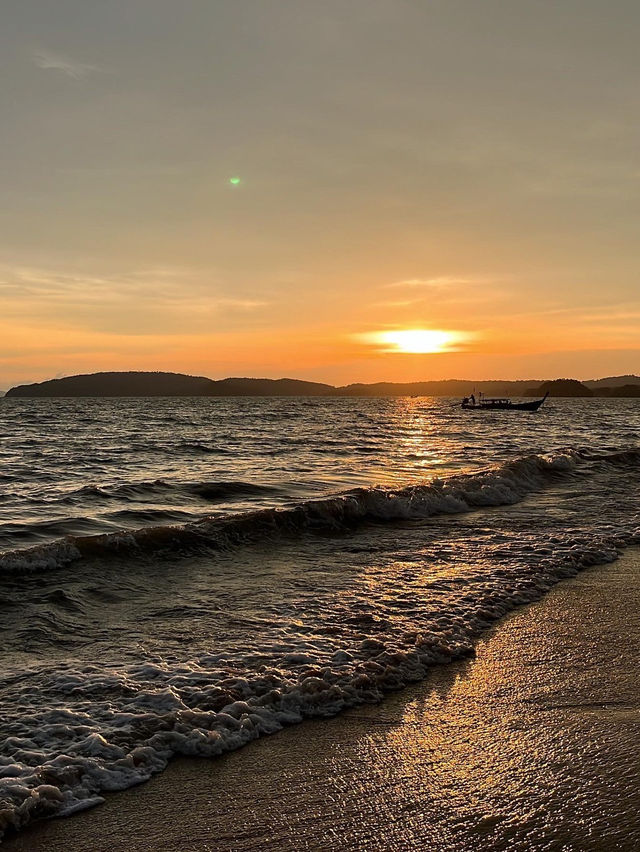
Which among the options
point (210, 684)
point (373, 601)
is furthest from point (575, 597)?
point (210, 684)

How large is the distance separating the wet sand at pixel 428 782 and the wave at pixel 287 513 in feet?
23.2

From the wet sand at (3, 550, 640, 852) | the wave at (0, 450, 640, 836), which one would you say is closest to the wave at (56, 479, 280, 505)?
the wave at (0, 450, 640, 836)

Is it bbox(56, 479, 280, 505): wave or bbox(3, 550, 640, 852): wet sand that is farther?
bbox(56, 479, 280, 505): wave

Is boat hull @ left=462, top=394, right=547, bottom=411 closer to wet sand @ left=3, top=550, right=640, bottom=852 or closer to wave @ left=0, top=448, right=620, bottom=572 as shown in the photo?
wave @ left=0, top=448, right=620, bottom=572

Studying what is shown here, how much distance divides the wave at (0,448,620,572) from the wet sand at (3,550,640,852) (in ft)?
23.2

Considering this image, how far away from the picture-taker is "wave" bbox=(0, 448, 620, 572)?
1148 cm

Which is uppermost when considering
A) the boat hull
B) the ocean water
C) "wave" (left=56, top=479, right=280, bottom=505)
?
the boat hull

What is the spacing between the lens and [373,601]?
8.71 meters

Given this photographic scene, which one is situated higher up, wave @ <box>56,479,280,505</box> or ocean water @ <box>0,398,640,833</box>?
wave @ <box>56,479,280,505</box>

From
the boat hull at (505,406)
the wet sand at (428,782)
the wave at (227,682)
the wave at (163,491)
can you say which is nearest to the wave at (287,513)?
the wave at (163,491)

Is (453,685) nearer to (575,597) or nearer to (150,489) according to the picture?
(575,597)

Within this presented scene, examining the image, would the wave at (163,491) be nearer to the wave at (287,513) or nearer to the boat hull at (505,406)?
the wave at (287,513)

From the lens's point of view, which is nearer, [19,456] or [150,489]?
[150,489]

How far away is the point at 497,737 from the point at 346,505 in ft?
35.8
